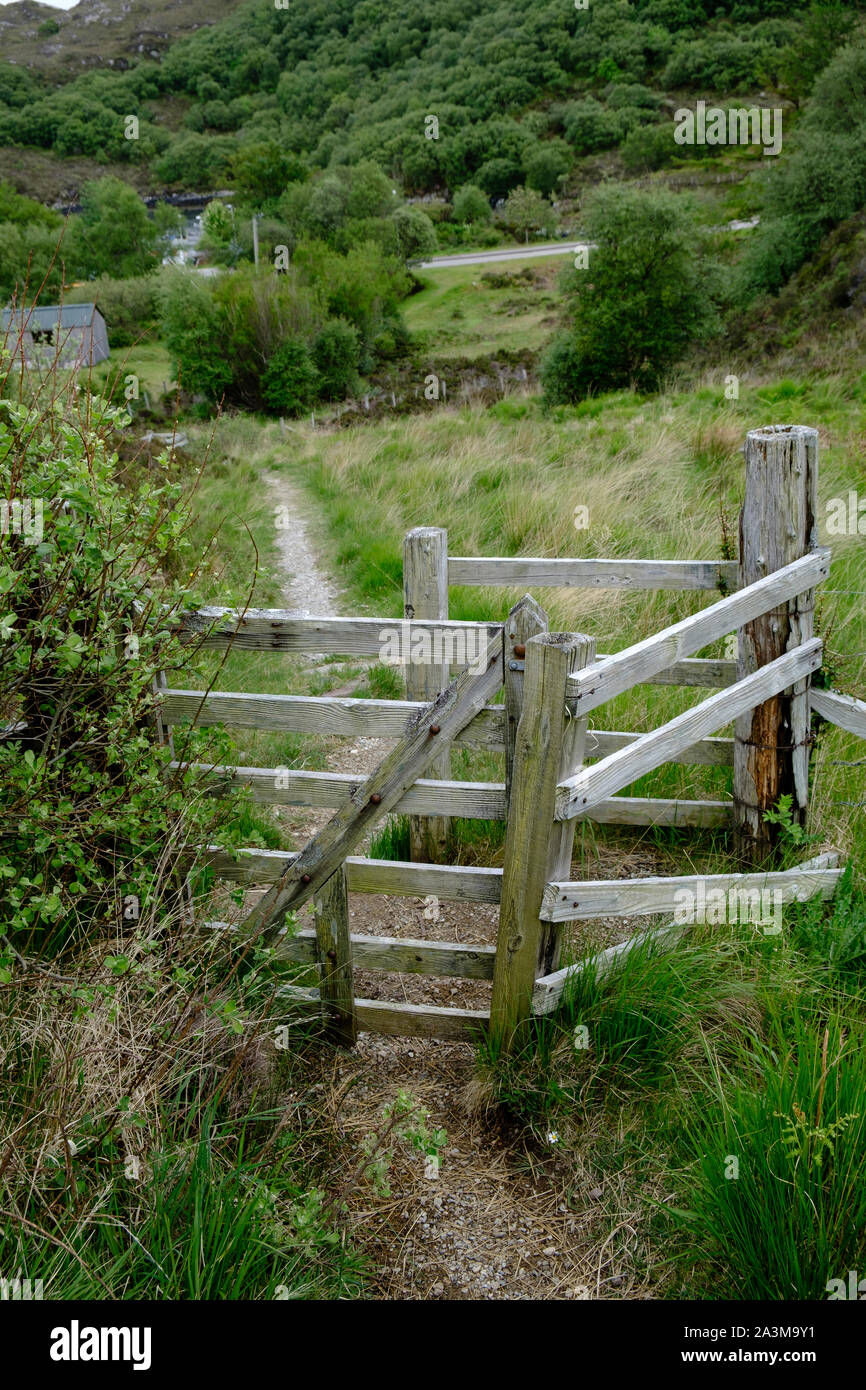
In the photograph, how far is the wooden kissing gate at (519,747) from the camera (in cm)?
292

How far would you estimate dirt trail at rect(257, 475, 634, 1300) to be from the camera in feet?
8.71

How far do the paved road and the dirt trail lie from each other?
6851 cm

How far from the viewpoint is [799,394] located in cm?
1370

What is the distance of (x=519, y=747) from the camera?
9.41ft

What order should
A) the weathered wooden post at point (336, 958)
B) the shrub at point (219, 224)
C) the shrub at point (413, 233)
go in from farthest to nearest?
the shrub at point (219, 224), the shrub at point (413, 233), the weathered wooden post at point (336, 958)

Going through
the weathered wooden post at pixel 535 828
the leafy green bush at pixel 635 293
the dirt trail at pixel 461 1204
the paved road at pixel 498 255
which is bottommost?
the dirt trail at pixel 461 1204

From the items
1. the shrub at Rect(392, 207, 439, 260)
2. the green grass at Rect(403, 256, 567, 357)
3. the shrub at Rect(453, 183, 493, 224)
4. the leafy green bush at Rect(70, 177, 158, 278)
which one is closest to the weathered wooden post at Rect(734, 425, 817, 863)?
the green grass at Rect(403, 256, 567, 357)

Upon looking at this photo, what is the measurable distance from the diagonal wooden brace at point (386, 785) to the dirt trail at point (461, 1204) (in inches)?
27.5

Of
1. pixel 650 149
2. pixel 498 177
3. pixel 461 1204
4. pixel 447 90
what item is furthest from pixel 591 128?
pixel 461 1204

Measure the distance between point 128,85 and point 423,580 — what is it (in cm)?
21102

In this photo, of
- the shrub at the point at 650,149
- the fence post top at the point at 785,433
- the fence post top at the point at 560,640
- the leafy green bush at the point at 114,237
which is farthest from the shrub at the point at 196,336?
the shrub at the point at 650,149

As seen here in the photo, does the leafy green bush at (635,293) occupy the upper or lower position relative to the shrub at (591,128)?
lower

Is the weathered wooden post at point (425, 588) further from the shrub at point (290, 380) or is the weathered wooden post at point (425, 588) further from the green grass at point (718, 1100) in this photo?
the shrub at point (290, 380)

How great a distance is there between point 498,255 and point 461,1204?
247 feet
